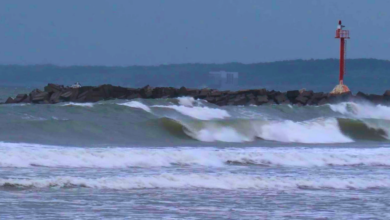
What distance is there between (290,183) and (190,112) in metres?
15.2

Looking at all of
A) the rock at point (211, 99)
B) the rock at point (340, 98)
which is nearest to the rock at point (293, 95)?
the rock at point (340, 98)

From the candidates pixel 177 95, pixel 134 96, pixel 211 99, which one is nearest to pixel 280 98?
pixel 211 99

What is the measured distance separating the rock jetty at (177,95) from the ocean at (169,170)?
5986mm

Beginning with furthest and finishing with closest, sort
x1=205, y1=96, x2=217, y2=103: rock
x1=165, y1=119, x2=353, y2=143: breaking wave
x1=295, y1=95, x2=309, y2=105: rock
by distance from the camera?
1. x1=295, y1=95, x2=309, y2=105: rock
2. x1=205, y1=96, x2=217, y2=103: rock
3. x1=165, y1=119, x2=353, y2=143: breaking wave

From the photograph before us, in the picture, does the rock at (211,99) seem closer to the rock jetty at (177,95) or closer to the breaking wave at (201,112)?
the rock jetty at (177,95)

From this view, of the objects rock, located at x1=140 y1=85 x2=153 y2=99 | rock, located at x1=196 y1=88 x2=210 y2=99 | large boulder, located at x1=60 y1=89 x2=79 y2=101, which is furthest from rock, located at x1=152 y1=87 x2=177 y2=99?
large boulder, located at x1=60 y1=89 x2=79 y2=101

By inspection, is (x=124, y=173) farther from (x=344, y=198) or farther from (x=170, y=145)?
(x=170, y=145)

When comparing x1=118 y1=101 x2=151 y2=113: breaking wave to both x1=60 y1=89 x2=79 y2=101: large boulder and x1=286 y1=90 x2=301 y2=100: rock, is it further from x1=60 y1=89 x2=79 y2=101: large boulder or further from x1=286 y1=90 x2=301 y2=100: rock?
x1=286 y1=90 x2=301 y2=100: rock

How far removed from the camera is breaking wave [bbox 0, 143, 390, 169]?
12453mm

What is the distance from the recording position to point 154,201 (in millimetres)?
9211

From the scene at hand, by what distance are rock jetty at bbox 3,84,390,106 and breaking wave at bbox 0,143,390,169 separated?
45.5 ft

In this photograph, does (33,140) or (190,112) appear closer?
(33,140)

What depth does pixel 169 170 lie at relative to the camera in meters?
12.3

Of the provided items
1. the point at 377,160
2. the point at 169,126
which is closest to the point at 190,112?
the point at 169,126
